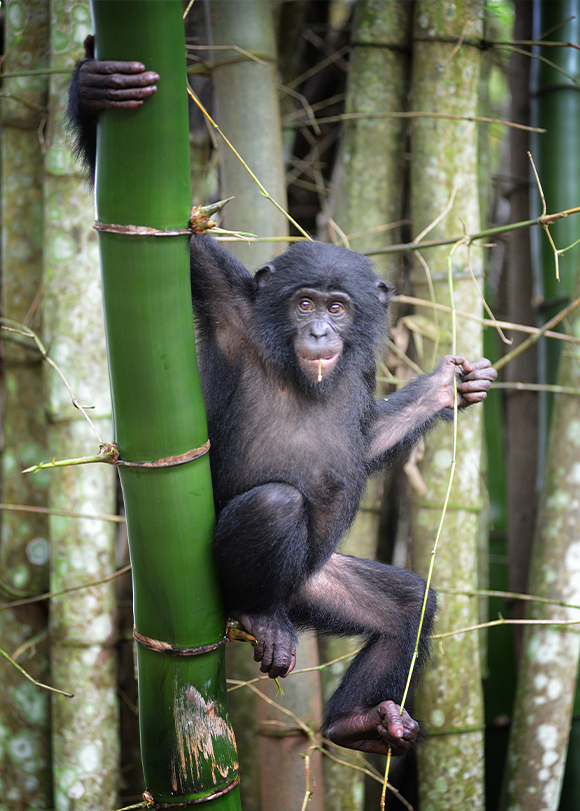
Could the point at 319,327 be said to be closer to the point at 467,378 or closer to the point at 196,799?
the point at 467,378

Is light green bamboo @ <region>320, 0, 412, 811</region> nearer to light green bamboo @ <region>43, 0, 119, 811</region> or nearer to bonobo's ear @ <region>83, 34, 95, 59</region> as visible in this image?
light green bamboo @ <region>43, 0, 119, 811</region>

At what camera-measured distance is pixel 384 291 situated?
252 centimetres

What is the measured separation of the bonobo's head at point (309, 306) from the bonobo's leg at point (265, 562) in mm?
482

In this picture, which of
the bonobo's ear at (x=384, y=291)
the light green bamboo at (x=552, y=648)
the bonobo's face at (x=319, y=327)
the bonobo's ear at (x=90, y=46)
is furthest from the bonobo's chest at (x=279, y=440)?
the light green bamboo at (x=552, y=648)

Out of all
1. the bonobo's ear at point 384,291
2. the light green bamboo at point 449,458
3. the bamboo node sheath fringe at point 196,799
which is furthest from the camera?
the light green bamboo at point 449,458

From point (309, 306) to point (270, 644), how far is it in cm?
104

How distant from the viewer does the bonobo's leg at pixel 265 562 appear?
1859mm

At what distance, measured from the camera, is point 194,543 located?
1.62 m

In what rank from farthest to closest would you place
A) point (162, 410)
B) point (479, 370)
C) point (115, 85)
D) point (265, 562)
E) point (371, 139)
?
1. point (371, 139)
2. point (479, 370)
3. point (265, 562)
4. point (162, 410)
5. point (115, 85)

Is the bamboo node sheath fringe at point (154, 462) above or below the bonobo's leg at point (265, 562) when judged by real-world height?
above

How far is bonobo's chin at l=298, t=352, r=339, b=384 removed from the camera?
7.33 feet

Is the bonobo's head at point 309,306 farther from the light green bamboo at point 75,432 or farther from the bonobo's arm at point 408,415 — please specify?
the light green bamboo at point 75,432

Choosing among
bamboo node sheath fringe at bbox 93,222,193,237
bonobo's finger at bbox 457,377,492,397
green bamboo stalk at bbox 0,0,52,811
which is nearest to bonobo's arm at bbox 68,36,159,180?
bamboo node sheath fringe at bbox 93,222,193,237

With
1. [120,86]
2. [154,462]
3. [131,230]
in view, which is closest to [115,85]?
[120,86]
